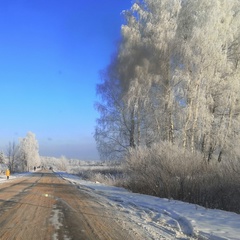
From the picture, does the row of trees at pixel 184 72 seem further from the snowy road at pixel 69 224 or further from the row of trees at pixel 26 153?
the row of trees at pixel 26 153

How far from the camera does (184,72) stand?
25656 mm

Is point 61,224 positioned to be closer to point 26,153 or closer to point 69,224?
point 69,224

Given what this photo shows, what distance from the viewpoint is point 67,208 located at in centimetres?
1334

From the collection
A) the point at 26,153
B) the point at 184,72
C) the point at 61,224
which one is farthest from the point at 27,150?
the point at 61,224

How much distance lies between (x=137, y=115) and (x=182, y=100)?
17.1 ft

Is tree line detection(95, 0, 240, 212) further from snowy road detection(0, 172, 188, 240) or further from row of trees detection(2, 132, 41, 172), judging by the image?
row of trees detection(2, 132, 41, 172)

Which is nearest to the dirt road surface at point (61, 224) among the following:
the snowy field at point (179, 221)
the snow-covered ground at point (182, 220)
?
the snowy field at point (179, 221)

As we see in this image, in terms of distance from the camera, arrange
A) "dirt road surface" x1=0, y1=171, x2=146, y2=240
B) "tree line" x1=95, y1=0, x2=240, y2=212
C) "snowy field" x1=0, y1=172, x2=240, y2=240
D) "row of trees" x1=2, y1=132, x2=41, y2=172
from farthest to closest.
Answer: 1. "row of trees" x1=2, y1=132, x2=41, y2=172
2. "tree line" x1=95, y1=0, x2=240, y2=212
3. "snowy field" x1=0, y1=172, x2=240, y2=240
4. "dirt road surface" x1=0, y1=171, x2=146, y2=240

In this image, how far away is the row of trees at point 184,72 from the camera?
25094 mm

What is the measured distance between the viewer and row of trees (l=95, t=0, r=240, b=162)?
25094mm

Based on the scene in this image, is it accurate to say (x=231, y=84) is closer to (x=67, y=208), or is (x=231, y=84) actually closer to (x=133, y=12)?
(x=133, y=12)

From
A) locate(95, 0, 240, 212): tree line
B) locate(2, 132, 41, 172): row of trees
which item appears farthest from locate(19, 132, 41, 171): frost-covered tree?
locate(95, 0, 240, 212): tree line

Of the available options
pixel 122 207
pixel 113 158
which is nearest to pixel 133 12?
pixel 113 158

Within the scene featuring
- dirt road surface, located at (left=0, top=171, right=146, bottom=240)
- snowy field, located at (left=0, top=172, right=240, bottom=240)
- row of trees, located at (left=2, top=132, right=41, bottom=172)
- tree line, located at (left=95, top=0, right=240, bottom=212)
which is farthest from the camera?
row of trees, located at (left=2, top=132, right=41, bottom=172)
